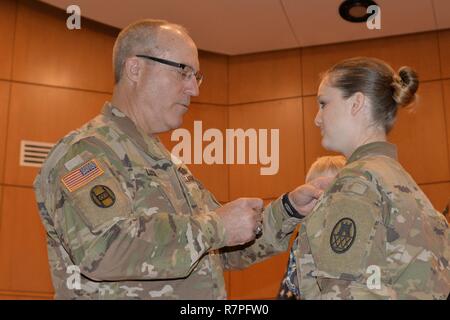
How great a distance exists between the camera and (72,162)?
2061 millimetres

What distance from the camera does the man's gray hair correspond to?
8.34 ft

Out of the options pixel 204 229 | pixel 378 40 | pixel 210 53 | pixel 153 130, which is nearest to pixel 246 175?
pixel 210 53

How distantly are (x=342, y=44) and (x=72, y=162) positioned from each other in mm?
4246

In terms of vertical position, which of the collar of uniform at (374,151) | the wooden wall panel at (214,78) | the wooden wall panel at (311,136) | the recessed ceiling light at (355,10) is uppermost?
the recessed ceiling light at (355,10)

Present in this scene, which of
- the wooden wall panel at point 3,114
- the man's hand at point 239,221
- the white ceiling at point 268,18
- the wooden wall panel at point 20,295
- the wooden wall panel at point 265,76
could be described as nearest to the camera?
the man's hand at point 239,221

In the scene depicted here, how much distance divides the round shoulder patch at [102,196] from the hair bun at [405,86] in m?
0.92

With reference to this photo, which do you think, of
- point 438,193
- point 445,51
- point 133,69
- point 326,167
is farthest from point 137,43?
point 445,51

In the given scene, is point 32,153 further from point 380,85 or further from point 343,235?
point 343,235

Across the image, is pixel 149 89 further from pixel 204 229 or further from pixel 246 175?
pixel 246 175

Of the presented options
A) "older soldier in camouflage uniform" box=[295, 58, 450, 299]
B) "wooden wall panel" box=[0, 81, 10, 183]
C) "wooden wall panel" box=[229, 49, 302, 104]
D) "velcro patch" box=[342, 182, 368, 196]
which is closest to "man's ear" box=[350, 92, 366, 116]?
"older soldier in camouflage uniform" box=[295, 58, 450, 299]

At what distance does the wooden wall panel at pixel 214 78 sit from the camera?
605 centimetres

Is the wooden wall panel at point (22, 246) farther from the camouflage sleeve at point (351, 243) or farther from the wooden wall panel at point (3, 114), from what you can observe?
the camouflage sleeve at point (351, 243)

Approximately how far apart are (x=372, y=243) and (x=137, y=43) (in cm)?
127

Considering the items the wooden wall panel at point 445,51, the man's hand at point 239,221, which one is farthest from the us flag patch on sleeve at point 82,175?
the wooden wall panel at point 445,51
